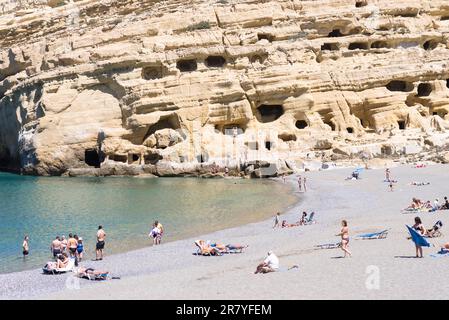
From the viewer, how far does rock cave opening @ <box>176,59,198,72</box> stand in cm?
3594

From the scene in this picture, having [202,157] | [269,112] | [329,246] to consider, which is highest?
[269,112]

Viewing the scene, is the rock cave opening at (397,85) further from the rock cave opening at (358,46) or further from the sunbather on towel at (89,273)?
Result: the sunbather on towel at (89,273)

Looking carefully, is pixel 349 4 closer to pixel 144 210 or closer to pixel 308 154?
pixel 308 154

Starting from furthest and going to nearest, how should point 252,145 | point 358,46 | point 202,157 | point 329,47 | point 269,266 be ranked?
point 358,46 → point 329,47 → point 252,145 → point 202,157 → point 269,266

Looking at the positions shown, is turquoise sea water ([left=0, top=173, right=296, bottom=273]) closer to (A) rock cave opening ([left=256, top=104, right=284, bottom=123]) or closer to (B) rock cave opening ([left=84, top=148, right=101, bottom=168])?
(B) rock cave opening ([left=84, top=148, right=101, bottom=168])

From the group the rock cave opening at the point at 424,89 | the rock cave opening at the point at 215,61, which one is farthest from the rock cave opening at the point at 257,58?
the rock cave opening at the point at 424,89

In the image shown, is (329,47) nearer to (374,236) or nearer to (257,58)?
(257,58)

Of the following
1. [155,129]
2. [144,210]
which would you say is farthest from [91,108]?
[144,210]

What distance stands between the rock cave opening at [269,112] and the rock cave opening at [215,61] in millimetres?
3744

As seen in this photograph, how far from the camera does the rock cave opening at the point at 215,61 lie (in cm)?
3616

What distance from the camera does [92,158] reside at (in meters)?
36.9

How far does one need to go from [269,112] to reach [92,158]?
11.9 m

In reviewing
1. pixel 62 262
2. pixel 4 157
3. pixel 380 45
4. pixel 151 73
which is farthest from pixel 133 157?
pixel 62 262

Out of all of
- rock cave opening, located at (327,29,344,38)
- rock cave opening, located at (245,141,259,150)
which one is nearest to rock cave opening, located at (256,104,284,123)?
rock cave opening, located at (245,141,259,150)
